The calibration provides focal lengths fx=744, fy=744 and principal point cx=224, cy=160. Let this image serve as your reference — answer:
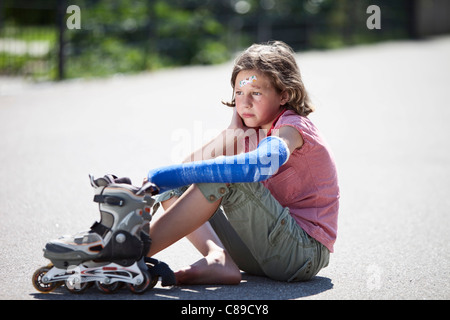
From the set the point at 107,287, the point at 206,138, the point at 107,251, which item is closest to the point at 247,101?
the point at 107,251

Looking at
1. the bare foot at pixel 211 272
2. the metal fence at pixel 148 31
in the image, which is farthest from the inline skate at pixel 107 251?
the metal fence at pixel 148 31

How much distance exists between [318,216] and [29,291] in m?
1.34

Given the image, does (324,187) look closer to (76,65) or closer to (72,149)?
(72,149)

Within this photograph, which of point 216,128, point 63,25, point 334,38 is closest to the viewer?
point 216,128

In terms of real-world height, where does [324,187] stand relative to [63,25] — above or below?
below

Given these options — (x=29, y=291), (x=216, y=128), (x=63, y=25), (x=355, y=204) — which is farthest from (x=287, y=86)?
(x=63, y=25)

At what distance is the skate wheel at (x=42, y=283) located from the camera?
3.15 metres

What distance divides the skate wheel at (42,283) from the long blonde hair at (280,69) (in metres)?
1.32

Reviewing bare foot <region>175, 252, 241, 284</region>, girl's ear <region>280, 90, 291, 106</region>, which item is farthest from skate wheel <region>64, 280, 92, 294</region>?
girl's ear <region>280, 90, 291, 106</region>

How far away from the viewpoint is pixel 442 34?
25391mm

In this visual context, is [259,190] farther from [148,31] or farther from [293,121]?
[148,31]

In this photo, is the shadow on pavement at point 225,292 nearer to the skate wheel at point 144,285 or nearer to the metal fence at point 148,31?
the skate wheel at point 144,285

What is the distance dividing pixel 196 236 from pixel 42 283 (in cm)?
76

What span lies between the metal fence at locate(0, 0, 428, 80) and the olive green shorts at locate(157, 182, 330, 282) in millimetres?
8792
